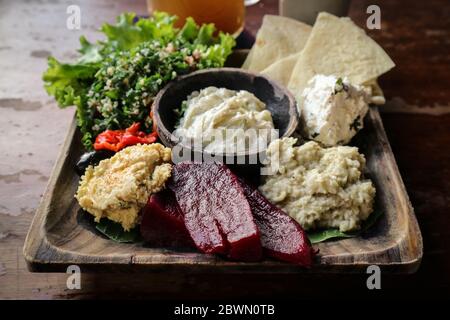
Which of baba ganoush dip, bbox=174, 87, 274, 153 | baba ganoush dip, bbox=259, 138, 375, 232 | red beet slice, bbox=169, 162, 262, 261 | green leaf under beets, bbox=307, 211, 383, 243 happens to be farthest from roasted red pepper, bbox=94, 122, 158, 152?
green leaf under beets, bbox=307, 211, 383, 243

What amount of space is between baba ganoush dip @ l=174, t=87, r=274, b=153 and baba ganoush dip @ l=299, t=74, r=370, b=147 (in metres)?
0.20

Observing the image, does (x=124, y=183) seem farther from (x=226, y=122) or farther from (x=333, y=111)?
(x=333, y=111)

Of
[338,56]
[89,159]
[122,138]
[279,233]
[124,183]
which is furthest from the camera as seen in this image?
[338,56]

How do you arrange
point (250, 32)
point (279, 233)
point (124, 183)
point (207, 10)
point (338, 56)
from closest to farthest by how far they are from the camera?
1. point (279, 233)
2. point (124, 183)
3. point (338, 56)
4. point (207, 10)
5. point (250, 32)

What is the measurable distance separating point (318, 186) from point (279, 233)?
0.27 m

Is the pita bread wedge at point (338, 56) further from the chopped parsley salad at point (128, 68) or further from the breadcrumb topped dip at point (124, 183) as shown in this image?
the breadcrumb topped dip at point (124, 183)

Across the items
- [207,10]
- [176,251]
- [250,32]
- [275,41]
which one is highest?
[207,10]

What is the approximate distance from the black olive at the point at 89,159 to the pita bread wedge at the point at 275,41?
1051 mm

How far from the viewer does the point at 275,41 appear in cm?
325


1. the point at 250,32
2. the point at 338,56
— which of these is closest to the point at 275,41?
the point at 338,56

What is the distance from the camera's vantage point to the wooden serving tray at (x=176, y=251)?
202cm

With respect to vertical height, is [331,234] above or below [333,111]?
below

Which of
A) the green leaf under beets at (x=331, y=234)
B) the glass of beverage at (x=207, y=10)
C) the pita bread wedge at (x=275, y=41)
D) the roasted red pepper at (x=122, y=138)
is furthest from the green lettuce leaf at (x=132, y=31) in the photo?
the green leaf under beets at (x=331, y=234)

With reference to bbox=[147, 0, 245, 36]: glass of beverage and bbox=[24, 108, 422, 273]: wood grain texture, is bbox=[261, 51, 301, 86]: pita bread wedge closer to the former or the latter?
bbox=[147, 0, 245, 36]: glass of beverage
